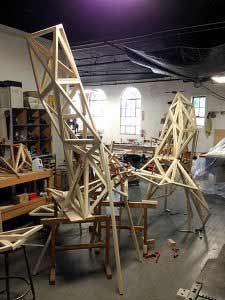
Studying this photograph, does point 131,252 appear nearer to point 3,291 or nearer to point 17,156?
point 3,291

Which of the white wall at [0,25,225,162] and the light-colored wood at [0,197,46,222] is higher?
the white wall at [0,25,225,162]

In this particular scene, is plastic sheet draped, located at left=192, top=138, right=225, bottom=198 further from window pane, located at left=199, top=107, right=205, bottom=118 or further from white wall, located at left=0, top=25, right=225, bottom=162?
window pane, located at left=199, top=107, right=205, bottom=118

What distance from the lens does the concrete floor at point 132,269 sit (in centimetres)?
289

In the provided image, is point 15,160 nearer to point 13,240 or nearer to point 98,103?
point 13,240

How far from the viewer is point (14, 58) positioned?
5.20m

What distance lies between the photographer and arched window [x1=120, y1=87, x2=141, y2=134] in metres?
13.2

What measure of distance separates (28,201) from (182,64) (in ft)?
12.9

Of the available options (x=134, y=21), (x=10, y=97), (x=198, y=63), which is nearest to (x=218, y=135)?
(x=198, y=63)

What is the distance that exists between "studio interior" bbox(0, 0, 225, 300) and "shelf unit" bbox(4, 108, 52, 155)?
0.07 feet

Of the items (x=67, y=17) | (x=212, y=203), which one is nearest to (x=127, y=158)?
(x=212, y=203)

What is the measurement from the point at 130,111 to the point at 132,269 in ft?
34.7

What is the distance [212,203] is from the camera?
6121 millimetres

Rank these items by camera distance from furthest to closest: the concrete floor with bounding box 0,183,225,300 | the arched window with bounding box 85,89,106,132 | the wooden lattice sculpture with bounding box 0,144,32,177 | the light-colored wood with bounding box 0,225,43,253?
the arched window with bounding box 85,89,106,132, the wooden lattice sculpture with bounding box 0,144,32,177, the concrete floor with bounding box 0,183,225,300, the light-colored wood with bounding box 0,225,43,253

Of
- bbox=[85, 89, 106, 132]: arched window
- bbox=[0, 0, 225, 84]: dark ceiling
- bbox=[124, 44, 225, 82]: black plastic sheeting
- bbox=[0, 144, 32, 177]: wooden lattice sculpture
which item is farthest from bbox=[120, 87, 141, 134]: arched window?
bbox=[0, 144, 32, 177]: wooden lattice sculpture
